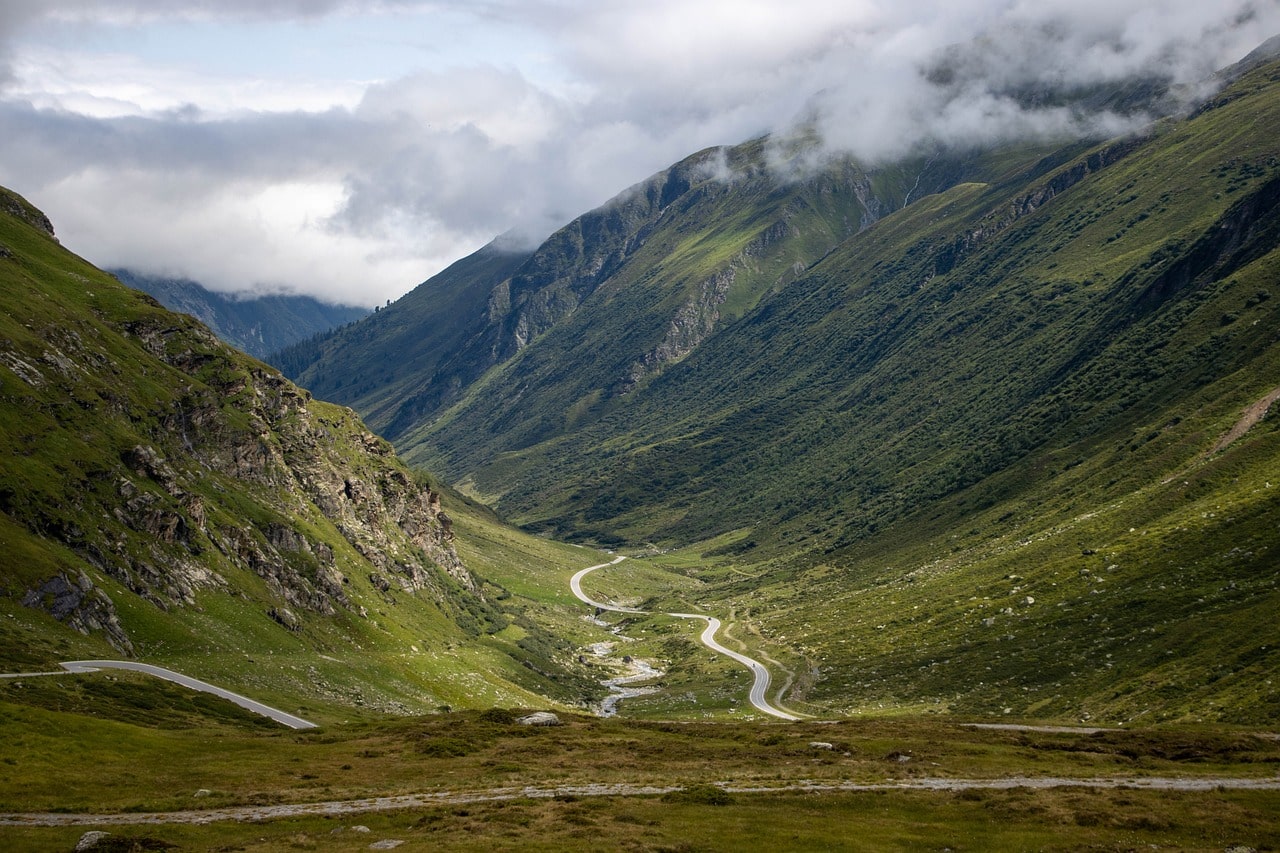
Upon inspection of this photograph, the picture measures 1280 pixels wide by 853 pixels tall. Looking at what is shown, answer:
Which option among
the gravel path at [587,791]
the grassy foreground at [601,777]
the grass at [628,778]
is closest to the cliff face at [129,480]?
the grassy foreground at [601,777]

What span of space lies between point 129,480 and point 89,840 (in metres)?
100

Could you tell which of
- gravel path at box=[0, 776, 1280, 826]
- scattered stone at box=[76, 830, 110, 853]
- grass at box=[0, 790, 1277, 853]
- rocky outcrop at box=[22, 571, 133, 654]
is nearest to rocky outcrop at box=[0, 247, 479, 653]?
rocky outcrop at box=[22, 571, 133, 654]

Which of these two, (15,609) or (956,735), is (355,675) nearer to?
(15,609)

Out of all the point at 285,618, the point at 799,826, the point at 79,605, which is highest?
the point at 79,605

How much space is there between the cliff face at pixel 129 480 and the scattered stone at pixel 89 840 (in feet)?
233

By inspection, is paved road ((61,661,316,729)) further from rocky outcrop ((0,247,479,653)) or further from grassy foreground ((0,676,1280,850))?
rocky outcrop ((0,247,479,653))

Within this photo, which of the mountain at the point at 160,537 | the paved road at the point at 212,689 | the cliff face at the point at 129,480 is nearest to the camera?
the paved road at the point at 212,689

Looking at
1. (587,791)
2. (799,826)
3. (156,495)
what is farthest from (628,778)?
(156,495)

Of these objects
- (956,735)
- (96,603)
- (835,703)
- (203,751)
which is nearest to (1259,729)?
(956,735)

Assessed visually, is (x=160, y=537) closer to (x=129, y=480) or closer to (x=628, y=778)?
(x=129, y=480)

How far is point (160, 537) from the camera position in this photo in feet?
489

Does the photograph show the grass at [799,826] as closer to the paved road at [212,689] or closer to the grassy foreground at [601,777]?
the grassy foreground at [601,777]

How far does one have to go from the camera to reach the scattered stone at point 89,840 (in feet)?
195

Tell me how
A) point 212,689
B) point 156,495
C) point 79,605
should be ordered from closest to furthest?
point 212,689, point 79,605, point 156,495
